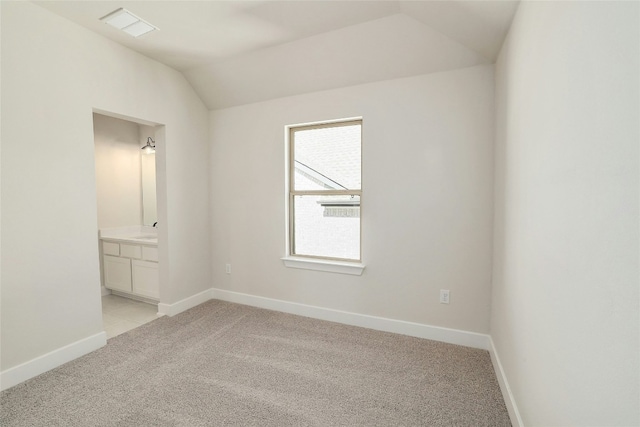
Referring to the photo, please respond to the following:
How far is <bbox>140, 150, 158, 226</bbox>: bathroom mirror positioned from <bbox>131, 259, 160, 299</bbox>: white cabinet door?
948 millimetres

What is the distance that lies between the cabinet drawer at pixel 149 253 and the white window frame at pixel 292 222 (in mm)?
1506

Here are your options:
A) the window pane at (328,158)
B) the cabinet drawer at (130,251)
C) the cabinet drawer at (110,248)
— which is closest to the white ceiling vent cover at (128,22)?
the window pane at (328,158)

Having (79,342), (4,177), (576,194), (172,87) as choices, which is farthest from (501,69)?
(79,342)

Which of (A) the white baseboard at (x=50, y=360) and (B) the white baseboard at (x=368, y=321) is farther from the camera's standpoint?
(B) the white baseboard at (x=368, y=321)

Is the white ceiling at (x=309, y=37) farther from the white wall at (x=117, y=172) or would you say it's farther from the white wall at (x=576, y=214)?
the white wall at (x=117, y=172)

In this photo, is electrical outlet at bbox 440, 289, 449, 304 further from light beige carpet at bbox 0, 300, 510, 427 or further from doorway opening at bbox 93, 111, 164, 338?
doorway opening at bbox 93, 111, 164, 338

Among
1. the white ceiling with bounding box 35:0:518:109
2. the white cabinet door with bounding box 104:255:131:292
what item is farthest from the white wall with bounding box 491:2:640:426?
the white cabinet door with bounding box 104:255:131:292

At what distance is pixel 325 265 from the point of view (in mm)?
3041

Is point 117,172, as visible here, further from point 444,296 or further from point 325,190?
point 444,296

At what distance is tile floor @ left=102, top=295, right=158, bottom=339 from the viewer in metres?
2.93

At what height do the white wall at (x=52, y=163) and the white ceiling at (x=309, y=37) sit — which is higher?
the white ceiling at (x=309, y=37)

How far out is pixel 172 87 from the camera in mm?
3160

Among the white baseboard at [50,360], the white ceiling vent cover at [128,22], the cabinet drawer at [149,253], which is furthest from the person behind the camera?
the cabinet drawer at [149,253]

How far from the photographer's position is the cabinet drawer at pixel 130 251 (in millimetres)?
3516
